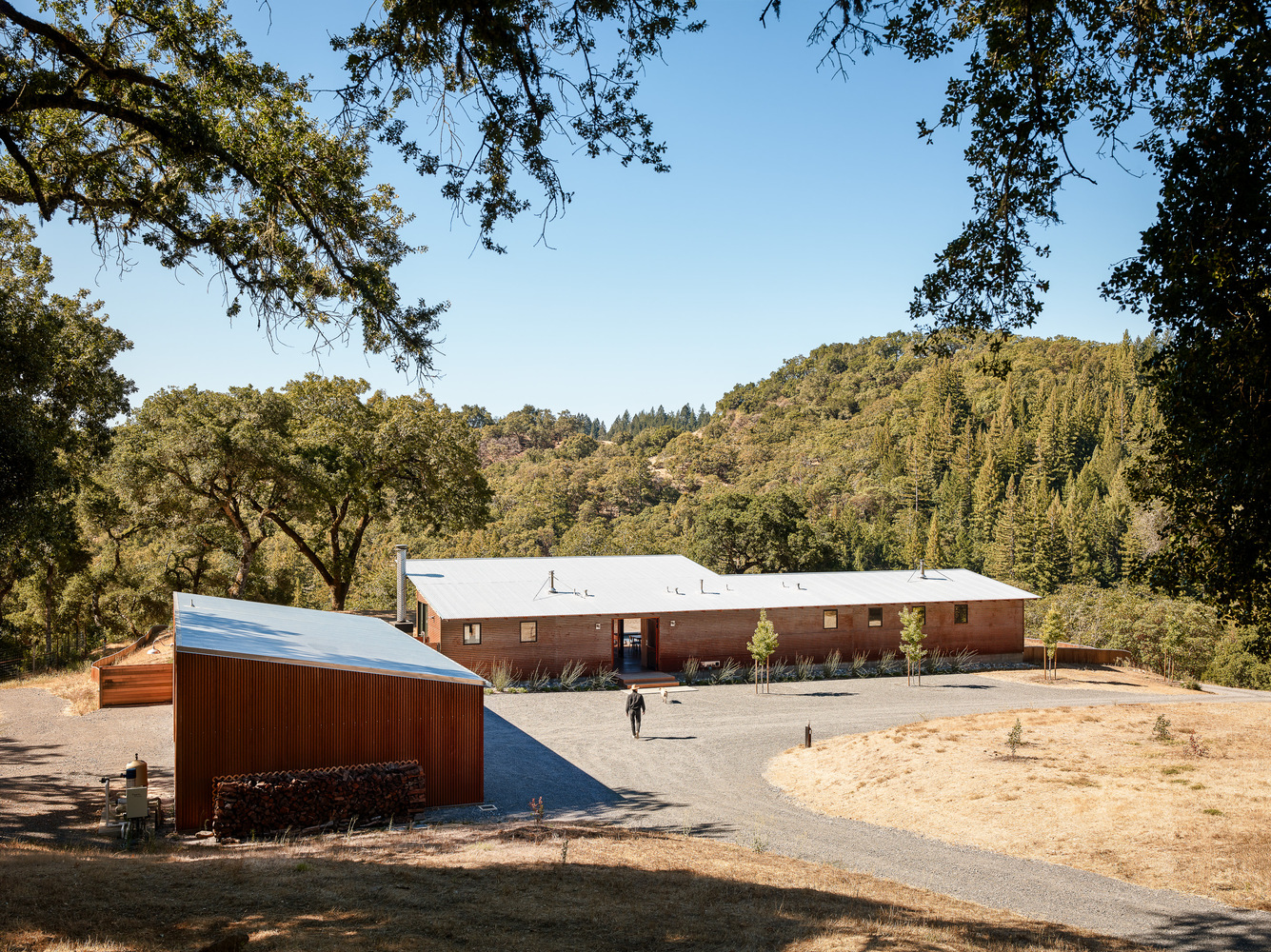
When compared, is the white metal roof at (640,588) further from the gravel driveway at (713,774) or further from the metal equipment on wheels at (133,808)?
the metal equipment on wheels at (133,808)

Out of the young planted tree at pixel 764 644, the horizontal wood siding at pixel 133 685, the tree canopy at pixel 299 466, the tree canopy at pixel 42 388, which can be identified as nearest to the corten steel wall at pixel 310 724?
the tree canopy at pixel 42 388

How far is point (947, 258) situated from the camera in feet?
27.2

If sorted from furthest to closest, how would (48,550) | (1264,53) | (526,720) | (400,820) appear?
(48,550) < (526,720) < (400,820) < (1264,53)

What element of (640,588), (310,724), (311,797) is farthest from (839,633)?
(311,797)

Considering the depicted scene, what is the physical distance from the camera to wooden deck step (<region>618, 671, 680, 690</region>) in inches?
987

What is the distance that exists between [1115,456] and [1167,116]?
331ft

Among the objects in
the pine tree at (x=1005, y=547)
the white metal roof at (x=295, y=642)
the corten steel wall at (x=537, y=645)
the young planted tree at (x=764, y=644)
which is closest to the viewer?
the white metal roof at (x=295, y=642)

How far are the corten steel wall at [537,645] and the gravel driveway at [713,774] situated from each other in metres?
2.02

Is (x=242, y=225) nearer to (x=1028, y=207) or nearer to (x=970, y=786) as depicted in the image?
(x=1028, y=207)

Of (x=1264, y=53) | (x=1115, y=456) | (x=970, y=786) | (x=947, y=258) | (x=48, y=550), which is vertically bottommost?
(x=970, y=786)

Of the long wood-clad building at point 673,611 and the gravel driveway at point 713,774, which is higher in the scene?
the long wood-clad building at point 673,611

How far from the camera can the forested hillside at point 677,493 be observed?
2989 centimetres

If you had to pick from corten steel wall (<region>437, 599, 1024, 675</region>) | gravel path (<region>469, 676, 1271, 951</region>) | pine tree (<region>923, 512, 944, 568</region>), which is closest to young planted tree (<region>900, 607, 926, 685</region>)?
gravel path (<region>469, 676, 1271, 951</region>)

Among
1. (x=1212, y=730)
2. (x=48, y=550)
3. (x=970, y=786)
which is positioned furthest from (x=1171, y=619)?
(x=48, y=550)
